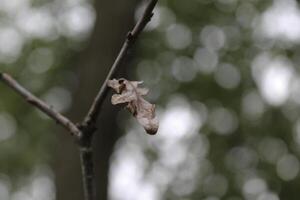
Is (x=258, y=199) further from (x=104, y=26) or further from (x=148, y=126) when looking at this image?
(x=148, y=126)

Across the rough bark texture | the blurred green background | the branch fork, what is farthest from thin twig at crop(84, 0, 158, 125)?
the blurred green background

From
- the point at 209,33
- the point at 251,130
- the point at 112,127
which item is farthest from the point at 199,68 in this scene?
the point at 112,127

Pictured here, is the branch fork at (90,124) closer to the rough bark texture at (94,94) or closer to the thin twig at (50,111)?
the thin twig at (50,111)

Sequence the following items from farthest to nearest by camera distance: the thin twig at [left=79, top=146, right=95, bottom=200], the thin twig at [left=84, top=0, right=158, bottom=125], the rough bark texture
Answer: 1. the rough bark texture
2. the thin twig at [left=79, top=146, right=95, bottom=200]
3. the thin twig at [left=84, top=0, right=158, bottom=125]

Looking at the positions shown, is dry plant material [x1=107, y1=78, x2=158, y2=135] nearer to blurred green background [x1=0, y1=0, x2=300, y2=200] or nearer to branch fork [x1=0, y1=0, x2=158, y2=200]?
branch fork [x1=0, y1=0, x2=158, y2=200]

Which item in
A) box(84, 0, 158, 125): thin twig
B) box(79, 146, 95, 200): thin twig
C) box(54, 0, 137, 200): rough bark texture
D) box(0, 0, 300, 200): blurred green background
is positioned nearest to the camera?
box(84, 0, 158, 125): thin twig

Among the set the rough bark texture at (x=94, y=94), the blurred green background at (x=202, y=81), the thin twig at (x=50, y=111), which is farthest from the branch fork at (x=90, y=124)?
the blurred green background at (x=202, y=81)

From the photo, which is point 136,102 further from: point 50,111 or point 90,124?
point 50,111
